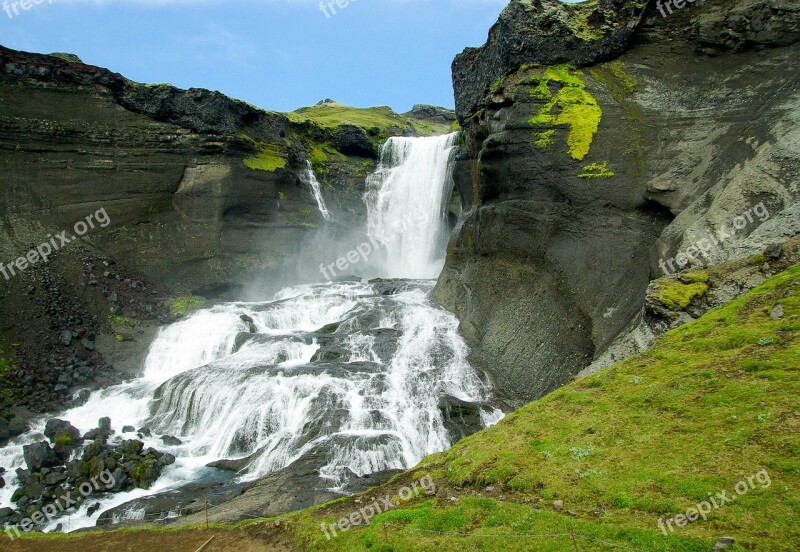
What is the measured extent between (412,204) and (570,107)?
79.9ft

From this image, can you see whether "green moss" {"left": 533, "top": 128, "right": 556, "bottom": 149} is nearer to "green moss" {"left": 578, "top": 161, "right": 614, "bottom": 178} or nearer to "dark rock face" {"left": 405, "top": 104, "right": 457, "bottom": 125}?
"green moss" {"left": 578, "top": 161, "right": 614, "bottom": 178}

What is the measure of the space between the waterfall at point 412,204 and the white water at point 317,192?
4.88m

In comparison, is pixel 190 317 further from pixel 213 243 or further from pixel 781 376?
pixel 781 376

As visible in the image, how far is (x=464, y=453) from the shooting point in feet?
41.0

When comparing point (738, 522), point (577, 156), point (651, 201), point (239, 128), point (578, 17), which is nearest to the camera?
point (738, 522)

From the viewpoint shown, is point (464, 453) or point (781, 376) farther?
point (464, 453)

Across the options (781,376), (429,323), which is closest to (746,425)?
(781,376)

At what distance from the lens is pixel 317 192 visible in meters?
53.4

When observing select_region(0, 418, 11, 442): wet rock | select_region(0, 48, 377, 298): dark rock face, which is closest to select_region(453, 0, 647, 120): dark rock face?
select_region(0, 48, 377, 298): dark rock face

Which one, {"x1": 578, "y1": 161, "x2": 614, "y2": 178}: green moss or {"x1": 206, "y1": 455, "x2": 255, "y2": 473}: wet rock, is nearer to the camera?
{"x1": 206, "y1": 455, "x2": 255, "y2": 473}: wet rock

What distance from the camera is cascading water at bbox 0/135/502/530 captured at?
19.2 metres

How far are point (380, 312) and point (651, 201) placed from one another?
1677 centimetres

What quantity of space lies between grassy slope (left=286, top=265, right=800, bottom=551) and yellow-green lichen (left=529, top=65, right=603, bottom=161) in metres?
14.7

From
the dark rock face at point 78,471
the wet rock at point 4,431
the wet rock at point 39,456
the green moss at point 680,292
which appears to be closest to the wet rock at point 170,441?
the dark rock face at point 78,471
